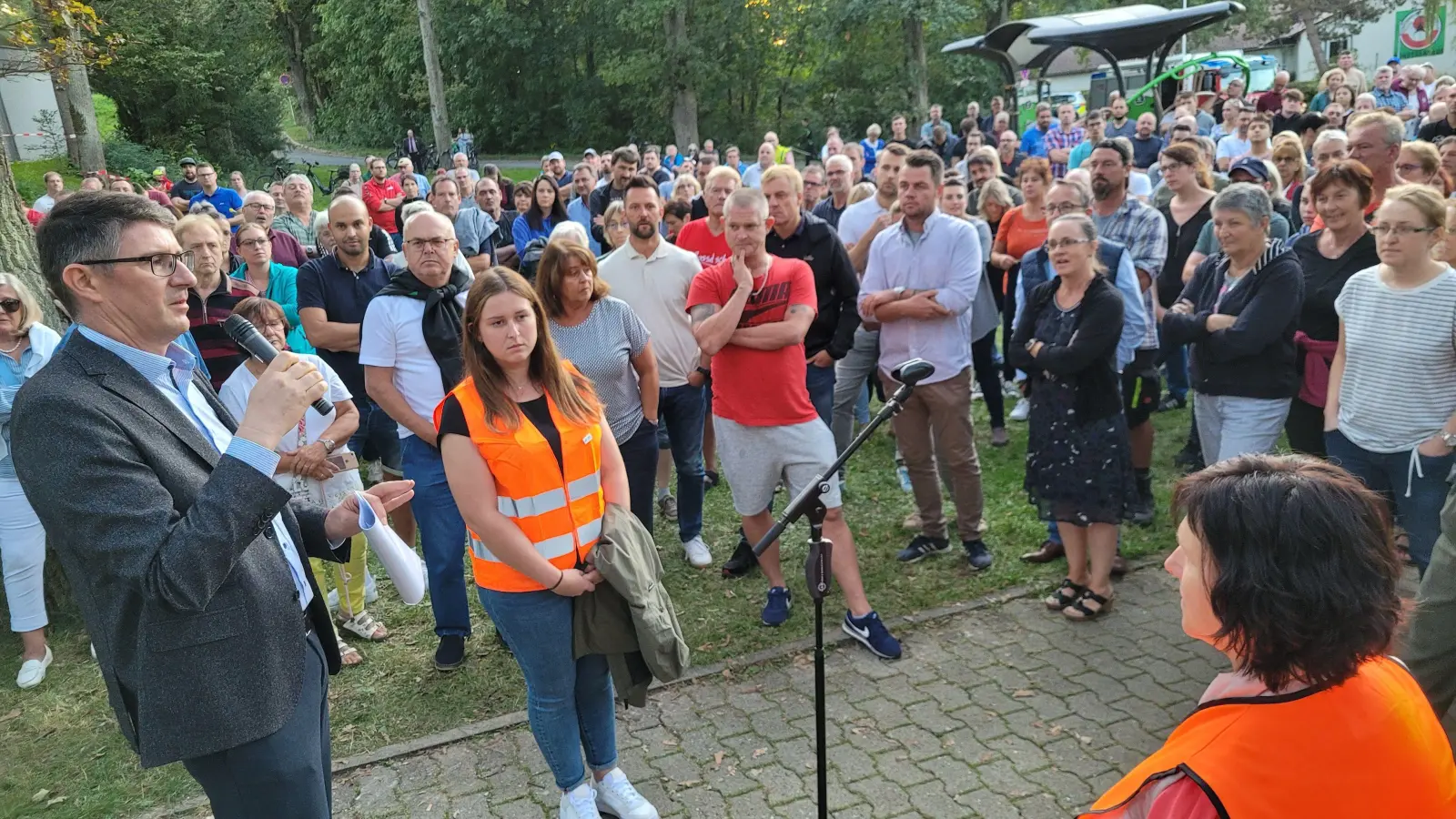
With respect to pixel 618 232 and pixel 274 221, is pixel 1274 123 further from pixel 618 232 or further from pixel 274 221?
pixel 274 221

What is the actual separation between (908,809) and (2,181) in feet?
21.5

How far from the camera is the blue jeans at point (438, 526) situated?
4.42 meters

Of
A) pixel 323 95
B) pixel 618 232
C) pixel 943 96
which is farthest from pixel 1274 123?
pixel 323 95

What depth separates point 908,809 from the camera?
11.0 ft

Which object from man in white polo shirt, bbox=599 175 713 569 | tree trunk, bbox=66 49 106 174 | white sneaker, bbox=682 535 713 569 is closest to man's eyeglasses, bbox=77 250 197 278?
man in white polo shirt, bbox=599 175 713 569

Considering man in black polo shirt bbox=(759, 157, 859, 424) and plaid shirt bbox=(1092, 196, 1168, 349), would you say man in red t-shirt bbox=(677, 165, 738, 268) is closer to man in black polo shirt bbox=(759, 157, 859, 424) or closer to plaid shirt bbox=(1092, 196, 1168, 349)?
man in black polo shirt bbox=(759, 157, 859, 424)

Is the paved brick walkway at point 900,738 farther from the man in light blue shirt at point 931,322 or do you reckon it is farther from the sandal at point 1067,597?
the man in light blue shirt at point 931,322

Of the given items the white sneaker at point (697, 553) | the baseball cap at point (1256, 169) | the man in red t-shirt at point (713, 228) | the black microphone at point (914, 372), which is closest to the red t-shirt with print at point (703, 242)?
the man in red t-shirt at point (713, 228)

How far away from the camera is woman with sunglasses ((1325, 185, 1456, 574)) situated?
3.74 m

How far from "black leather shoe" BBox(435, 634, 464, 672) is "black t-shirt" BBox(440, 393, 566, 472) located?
1.89 metres

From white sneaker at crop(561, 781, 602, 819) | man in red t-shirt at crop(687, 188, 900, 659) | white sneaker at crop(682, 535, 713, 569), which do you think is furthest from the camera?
white sneaker at crop(682, 535, 713, 569)

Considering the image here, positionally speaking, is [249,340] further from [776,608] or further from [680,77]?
[680,77]

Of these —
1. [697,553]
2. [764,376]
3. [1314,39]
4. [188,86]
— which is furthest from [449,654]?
[1314,39]

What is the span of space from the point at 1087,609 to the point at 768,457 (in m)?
1.74
